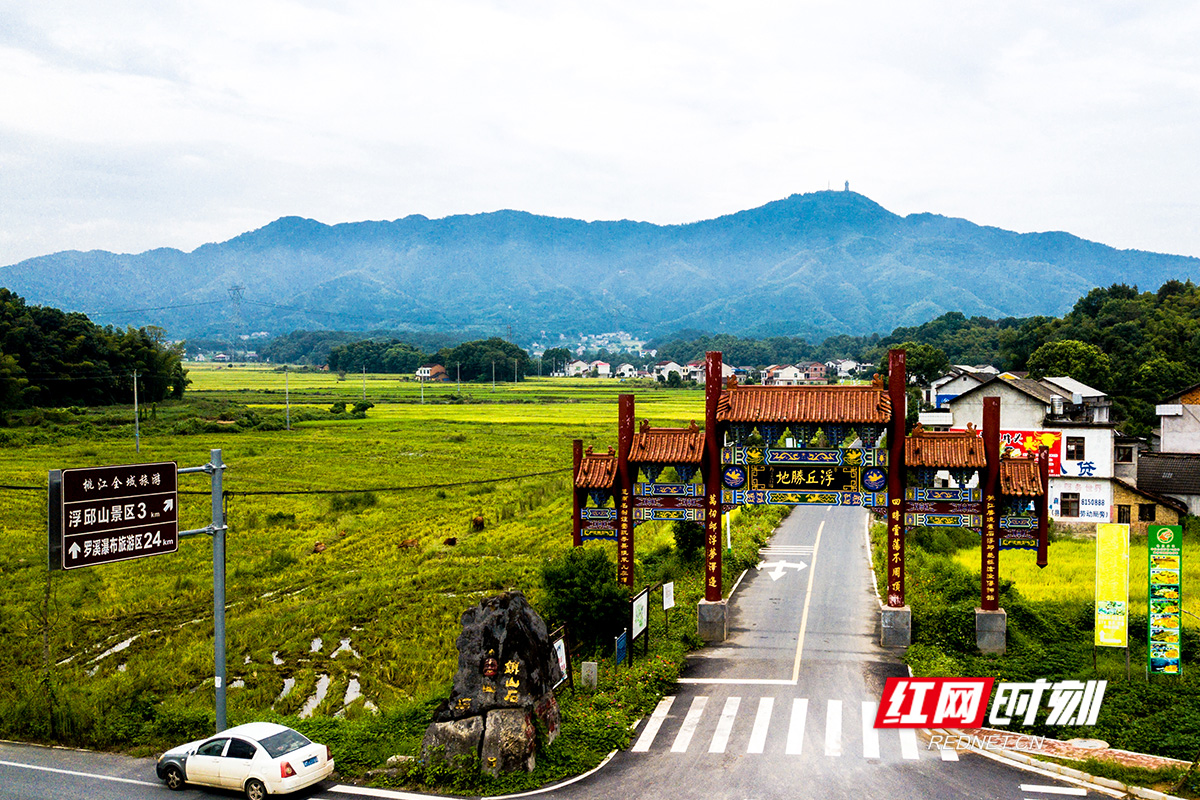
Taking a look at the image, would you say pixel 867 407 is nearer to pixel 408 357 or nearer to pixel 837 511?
pixel 837 511

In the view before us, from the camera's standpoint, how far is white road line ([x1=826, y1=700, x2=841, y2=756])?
17.9 m

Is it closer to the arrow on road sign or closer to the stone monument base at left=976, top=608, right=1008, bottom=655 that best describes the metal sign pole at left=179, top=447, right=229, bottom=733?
the stone monument base at left=976, top=608, right=1008, bottom=655

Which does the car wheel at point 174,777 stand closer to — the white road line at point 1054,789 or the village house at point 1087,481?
the white road line at point 1054,789

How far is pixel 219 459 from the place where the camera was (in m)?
18.7

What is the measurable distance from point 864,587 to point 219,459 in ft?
74.8

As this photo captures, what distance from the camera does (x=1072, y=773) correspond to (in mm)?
16297

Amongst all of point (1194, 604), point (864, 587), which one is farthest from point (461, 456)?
point (1194, 604)

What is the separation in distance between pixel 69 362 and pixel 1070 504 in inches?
3561

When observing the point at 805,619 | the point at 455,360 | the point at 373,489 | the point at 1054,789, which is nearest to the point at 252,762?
the point at 1054,789

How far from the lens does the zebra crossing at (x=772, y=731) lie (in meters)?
17.9

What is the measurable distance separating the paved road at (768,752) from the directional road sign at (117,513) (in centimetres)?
425

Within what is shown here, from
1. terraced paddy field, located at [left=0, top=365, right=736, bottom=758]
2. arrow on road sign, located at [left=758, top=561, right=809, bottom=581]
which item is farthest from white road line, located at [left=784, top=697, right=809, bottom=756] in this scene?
arrow on road sign, located at [left=758, top=561, right=809, bottom=581]

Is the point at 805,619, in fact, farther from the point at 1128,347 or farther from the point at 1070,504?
the point at 1128,347

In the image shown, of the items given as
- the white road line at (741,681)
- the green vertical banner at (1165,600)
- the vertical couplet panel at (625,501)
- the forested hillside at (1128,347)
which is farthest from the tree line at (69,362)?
the green vertical banner at (1165,600)
